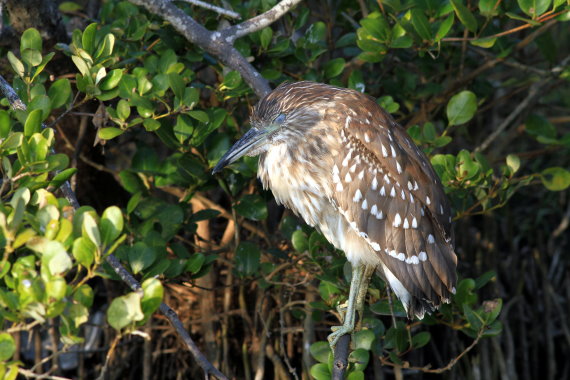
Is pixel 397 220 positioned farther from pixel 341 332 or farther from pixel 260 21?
pixel 260 21

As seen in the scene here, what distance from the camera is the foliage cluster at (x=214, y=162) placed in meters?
1.80

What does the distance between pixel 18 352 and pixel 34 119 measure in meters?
2.21

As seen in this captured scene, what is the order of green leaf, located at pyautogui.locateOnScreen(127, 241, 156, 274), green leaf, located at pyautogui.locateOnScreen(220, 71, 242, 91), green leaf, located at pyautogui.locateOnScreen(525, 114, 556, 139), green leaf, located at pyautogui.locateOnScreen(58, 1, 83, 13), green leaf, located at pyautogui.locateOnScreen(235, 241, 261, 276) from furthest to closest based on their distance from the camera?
1. green leaf, located at pyautogui.locateOnScreen(525, 114, 556, 139)
2. green leaf, located at pyautogui.locateOnScreen(58, 1, 83, 13)
3. green leaf, located at pyautogui.locateOnScreen(235, 241, 261, 276)
4. green leaf, located at pyautogui.locateOnScreen(220, 71, 242, 91)
5. green leaf, located at pyautogui.locateOnScreen(127, 241, 156, 274)

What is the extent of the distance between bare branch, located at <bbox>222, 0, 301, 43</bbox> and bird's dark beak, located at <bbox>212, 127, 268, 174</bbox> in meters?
0.38

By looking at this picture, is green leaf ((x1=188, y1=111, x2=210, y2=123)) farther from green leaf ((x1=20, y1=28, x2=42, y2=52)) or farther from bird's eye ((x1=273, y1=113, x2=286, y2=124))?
green leaf ((x1=20, y1=28, x2=42, y2=52))

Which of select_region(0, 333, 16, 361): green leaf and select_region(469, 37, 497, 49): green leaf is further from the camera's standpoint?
select_region(469, 37, 497, 49): green leaf

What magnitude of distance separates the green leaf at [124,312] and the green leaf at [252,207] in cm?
140

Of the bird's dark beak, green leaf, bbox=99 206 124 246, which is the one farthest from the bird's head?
green leaf, bbox=99 206 124 246

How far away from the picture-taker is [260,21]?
275 centimetres

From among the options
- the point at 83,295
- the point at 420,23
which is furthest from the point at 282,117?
the point at 83,295

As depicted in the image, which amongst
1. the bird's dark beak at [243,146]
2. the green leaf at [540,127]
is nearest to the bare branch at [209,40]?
the bird's dark beak at [243,146]

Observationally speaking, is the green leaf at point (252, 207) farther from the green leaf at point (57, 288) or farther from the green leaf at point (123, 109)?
the green leaf at point (57, 288)

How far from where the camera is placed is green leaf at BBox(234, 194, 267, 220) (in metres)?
3.15

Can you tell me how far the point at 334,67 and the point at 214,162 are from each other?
699mm
